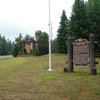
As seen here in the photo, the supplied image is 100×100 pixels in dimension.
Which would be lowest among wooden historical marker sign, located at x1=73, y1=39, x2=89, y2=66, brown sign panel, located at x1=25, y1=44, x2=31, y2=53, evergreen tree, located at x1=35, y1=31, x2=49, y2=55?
wooden historical marker sign, located at x1=73, y1=39, x2=89, y2=66

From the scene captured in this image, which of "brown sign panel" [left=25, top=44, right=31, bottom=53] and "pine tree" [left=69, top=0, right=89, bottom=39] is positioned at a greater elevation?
"pine tree" [left=69, top=0, right=89, bottom=39]

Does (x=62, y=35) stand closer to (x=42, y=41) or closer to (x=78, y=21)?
(x=78, y=21)

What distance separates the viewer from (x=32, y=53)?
31.0 m

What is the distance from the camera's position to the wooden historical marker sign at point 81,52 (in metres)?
7.32

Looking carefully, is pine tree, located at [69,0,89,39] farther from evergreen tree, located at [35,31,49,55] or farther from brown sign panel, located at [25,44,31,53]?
evergreen tree, located at [35,31,49,55]

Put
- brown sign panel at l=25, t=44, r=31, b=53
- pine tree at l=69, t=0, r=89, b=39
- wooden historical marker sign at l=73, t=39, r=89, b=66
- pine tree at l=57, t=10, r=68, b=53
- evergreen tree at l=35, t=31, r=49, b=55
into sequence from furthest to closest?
evergreen tree at l=35, t=31, r=49, b=55 → brown sign panel at l=25, t=44, r=31, b=53 → pine tree at l=57, t=10, r=68, b=53 → pine tree at l=69, t=0, r=89, b=39 → wooden historical marker sign at l=73, t=39, r=89, b=66

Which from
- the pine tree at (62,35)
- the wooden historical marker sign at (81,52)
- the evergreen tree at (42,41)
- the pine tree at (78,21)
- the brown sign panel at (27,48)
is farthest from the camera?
the evergreen tree at (42,41)

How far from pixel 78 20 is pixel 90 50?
16.5 m

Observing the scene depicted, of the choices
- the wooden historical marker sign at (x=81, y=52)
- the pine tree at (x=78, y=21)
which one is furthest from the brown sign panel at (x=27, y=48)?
the wooden historical marker sign at (x=81, y=52)

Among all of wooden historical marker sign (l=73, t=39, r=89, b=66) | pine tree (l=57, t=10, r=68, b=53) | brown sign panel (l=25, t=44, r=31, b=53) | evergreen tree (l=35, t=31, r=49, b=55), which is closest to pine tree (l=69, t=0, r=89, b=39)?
pine tree (l=57, t=10, r=68, b=53)

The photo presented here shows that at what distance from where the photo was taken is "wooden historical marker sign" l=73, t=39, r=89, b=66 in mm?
7316

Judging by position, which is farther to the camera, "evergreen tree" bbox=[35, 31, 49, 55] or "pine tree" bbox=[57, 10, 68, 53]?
"evergreen tree" bbox=[35, 31, 49, 55]

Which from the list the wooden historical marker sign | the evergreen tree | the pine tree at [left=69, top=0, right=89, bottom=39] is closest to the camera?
the wooden historical marker sign

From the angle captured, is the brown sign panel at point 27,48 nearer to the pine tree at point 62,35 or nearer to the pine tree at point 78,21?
the pine tree at point 62,35
